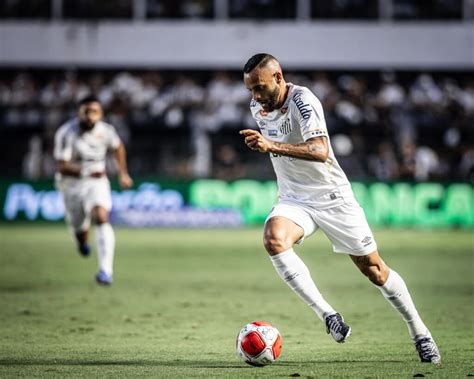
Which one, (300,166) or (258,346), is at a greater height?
(300,166)

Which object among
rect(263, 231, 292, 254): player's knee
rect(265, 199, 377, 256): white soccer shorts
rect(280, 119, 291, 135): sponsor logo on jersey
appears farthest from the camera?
rect(280, 119, 291, 135): sponsor logo on jersey

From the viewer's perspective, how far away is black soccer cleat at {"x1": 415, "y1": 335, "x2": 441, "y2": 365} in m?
8.08

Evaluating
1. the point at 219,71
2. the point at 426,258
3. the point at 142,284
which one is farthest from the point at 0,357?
the point at 219,71

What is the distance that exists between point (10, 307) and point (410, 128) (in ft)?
61.9

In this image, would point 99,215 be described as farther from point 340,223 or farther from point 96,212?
point 340,223

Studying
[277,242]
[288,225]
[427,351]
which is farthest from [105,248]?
[427,351]

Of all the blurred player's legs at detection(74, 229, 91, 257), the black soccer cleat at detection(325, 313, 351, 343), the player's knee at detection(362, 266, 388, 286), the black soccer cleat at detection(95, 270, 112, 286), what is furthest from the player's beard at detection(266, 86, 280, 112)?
the blurred player's legs at detection(74, 229, 91, 257)

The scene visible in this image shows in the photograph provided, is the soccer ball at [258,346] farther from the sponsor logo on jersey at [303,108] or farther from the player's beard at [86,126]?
the player's beard at [86,126]

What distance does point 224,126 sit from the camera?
28750 mm

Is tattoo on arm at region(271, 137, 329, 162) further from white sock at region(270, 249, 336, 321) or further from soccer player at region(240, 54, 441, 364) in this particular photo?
white sock at region(270, 249, 336, 321)

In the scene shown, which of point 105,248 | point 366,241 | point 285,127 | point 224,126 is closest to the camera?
point 366,241

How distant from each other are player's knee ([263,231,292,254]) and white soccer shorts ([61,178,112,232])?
7213 mm

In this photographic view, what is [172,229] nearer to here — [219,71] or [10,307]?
[219,71]

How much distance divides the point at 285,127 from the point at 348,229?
39.1 inches
